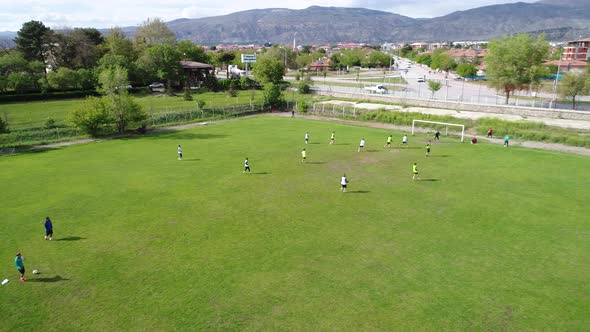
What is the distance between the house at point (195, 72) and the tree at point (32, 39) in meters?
28.4

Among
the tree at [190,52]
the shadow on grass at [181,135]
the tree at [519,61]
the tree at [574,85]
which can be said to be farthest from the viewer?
the tree at [190,52]

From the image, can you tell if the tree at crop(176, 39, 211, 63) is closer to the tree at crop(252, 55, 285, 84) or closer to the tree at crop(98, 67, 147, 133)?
the tree at crop(252, 55, 285, 84)

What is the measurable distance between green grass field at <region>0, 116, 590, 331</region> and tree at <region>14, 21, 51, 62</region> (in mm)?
60228

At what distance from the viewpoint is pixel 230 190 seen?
1029 inches

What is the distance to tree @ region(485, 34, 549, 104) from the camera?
2149 inches

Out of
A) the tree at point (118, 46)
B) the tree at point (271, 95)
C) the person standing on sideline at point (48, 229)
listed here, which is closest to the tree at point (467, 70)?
the tree at point (271, 95)

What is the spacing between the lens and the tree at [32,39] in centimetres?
7944

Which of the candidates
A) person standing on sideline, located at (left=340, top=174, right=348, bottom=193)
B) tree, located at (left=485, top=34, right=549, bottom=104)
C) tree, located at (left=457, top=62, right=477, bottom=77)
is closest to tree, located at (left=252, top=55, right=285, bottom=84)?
tree, located at (left=485, top=34, right=549, bottom=104)

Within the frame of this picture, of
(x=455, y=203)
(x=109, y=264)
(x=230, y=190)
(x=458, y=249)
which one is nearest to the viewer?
(x=109, y=264)

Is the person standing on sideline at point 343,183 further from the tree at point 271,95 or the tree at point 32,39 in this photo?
the tree at point 32,39

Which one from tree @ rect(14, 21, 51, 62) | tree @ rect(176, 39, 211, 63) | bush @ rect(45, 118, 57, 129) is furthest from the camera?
tree @ rect(176, 39, 211, 63)

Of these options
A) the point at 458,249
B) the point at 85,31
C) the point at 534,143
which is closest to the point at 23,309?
the point at 458,249

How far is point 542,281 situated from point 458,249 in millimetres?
3520

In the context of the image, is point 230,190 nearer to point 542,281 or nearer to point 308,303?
point 308,303
